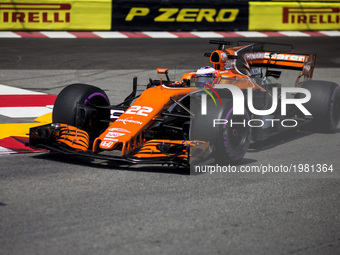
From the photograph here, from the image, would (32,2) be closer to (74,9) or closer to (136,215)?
(74,9)

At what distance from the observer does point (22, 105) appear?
1070cm

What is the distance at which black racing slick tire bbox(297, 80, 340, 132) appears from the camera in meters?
9.30

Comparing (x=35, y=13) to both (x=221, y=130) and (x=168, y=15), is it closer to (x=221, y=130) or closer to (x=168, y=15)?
(x=168, y=15)

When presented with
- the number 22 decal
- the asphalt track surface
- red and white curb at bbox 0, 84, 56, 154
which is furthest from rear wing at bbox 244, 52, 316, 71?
red and white curb at bbox 0, 84, 56, 154

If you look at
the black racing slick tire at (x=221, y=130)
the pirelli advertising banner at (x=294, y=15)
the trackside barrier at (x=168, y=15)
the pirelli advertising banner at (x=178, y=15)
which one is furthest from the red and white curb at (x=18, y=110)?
the pirelli advertising banner at (x=294, y=15)

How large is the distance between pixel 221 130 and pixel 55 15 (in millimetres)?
11202

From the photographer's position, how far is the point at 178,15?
1844 cm

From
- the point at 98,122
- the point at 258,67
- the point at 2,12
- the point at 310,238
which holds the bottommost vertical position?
the point at 310,238

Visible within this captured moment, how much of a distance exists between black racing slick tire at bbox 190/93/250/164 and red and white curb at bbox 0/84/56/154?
80.0 inches

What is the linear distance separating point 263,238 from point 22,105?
652cm

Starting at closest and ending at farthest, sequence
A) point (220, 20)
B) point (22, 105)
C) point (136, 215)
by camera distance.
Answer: point (136, 215) → point (22, 105) → point (220, 20)

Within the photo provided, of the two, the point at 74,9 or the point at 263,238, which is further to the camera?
the point at 74,9

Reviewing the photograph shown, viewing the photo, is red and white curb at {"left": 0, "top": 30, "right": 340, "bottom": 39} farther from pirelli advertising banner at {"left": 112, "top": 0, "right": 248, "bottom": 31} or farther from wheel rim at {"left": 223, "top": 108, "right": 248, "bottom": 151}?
wheel rim at {"left": 223, "top": 108, "right": 248, "bottom": 151}

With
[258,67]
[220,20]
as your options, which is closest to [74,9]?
[220,20]
